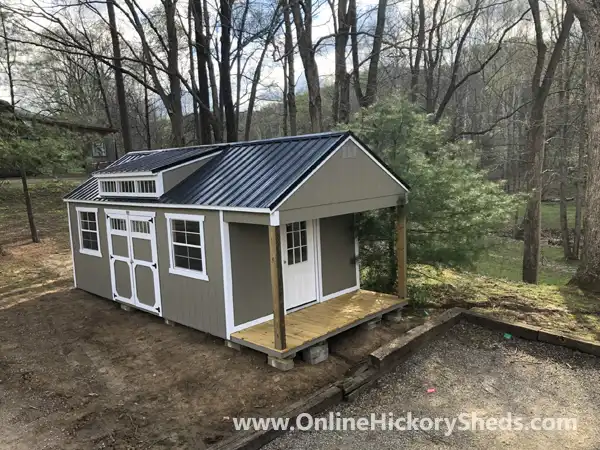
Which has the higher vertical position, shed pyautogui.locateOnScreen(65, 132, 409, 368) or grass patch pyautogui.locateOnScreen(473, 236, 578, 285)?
shed pyautogui.locateOnScreen(65, 132, 409, 368)

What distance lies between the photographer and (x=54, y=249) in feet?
46.8

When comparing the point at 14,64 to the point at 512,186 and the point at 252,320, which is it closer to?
the point at 252,320

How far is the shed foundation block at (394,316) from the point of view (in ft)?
24.1

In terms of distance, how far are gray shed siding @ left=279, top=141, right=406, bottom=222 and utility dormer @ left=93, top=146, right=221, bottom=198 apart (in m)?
2.59

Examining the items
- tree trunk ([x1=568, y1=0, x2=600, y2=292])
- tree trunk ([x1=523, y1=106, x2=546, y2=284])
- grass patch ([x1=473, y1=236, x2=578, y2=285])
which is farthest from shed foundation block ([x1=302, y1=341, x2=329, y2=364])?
tree trunk ([x1=523, y1=106, x2=546, y2=284])

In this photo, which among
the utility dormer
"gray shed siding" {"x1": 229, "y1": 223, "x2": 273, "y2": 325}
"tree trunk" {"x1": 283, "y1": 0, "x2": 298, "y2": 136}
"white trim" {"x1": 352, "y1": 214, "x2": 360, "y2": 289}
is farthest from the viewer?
"tree trunk" {"x1": 283, "y1": 0, "x2": 298, "y2": 136}

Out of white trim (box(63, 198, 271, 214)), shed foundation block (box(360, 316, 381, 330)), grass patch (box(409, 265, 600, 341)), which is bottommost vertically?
grass patch (box(409, 265, 600, 341))

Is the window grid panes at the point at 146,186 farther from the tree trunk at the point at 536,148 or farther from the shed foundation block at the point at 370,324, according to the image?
the tree trunk at the point at 536,148

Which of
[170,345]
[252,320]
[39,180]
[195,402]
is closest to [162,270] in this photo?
[170,345]

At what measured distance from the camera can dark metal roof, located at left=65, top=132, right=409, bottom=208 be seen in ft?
18.9

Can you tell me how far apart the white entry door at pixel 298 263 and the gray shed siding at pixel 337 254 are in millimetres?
266

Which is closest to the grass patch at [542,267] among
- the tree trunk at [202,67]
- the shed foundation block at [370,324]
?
the shed foundation block at [370,324]

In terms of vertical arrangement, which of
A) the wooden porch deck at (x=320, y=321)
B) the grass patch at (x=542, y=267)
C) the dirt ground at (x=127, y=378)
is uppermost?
the wooden porch deck at (x=320, y=321)

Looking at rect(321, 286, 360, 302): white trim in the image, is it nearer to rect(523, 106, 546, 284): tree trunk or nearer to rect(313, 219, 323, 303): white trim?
rect(313, 219, 323, 303): white trim
